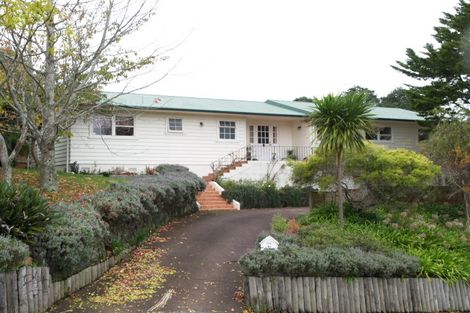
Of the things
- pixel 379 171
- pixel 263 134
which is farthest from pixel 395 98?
pixel 379 171

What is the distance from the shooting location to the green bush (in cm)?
593

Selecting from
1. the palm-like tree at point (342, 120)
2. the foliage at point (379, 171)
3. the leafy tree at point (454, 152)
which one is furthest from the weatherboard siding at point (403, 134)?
the palm-like tree at point (342, 120)

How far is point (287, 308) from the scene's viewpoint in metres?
7.61

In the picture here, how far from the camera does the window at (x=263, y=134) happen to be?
27500mm

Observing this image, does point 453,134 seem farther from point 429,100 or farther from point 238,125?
point 238,125

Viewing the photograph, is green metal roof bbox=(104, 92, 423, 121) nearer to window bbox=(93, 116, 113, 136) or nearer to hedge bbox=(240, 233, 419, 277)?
window bbox=(93, 116, 113, 136)

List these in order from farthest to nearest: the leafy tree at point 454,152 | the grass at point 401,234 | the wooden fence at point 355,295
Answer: the leafy tree at point 454,152, the grass at point 401,234, the wooden fence at point 355,295

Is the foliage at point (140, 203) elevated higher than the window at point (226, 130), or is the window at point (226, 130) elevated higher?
the window at point (226, 130)

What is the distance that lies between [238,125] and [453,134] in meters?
12.2

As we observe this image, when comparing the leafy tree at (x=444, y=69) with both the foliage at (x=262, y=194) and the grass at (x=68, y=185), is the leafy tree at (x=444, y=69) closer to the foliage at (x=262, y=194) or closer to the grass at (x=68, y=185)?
the foliage at (x=262, y=194)

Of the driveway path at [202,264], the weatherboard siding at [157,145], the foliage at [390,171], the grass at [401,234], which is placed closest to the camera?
the driveway path at [202,264]

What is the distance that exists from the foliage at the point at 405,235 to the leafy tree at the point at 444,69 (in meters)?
8.07

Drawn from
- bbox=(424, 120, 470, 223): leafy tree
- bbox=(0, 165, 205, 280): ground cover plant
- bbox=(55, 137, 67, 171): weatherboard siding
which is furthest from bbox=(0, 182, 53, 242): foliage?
bbox=(55, 137, 67, 171): weatherboard siding

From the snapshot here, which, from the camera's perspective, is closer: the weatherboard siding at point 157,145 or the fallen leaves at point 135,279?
the fallen leaves at point 135,279
